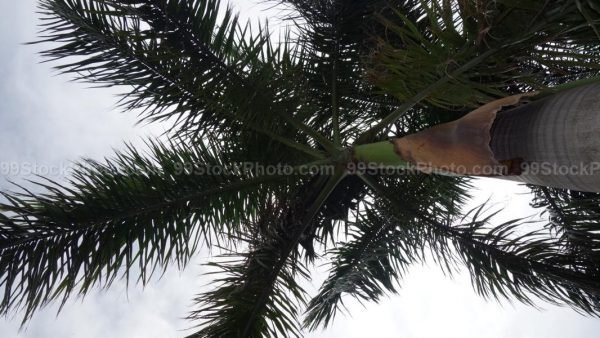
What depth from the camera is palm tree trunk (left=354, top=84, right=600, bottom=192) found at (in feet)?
6.57

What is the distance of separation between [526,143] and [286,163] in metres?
2.53

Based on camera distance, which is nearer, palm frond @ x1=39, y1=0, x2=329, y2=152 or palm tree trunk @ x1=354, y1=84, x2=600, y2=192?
palm tree trunk @ x1=354, y1=84, x2=600, y2=192

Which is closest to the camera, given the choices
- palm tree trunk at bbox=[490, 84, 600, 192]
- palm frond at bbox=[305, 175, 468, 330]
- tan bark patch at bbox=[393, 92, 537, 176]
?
palm tree trunk at bbox=[490, 84, 600, 192]

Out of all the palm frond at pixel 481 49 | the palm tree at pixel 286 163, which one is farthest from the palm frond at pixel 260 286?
the palm frond at pixel 481 49

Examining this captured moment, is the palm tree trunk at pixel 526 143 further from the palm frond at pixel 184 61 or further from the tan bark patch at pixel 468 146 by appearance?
the palm frond at pixel 184 61

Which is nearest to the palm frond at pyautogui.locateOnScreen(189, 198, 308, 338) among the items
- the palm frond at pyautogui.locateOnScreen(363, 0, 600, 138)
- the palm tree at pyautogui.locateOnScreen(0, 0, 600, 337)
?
the palm tree at pyautogui.locateOnScreen(0, 0, 600, 337)

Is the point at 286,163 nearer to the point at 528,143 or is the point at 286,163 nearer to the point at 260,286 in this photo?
the point at 260,286

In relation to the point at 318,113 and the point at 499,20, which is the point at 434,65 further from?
the point at 318,113

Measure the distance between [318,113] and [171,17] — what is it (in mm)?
1757

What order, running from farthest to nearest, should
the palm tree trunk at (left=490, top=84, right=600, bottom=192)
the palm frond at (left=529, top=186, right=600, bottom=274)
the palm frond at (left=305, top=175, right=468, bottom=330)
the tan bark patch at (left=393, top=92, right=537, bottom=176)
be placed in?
the palm frond at (left=305, top=175, right=468, bottom=330) → the palm frond at (left=529, top=186, right=600, bottom=274) → the tan bark patch at (left=393, top=92, right=537, bottom=176) → the palm tree trunk at (left=490, top=84, right=600, bottom=192)

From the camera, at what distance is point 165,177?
13.2 feet

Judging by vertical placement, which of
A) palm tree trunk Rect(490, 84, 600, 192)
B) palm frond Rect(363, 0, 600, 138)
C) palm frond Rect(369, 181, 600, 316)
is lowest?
palm frond Rect(369, 181, 600, 316)

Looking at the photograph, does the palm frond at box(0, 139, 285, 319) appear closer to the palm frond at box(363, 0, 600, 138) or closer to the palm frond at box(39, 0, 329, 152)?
the palm frond at box(39, 0, 329, 152)

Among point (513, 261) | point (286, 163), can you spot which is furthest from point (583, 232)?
point (286, 163)
